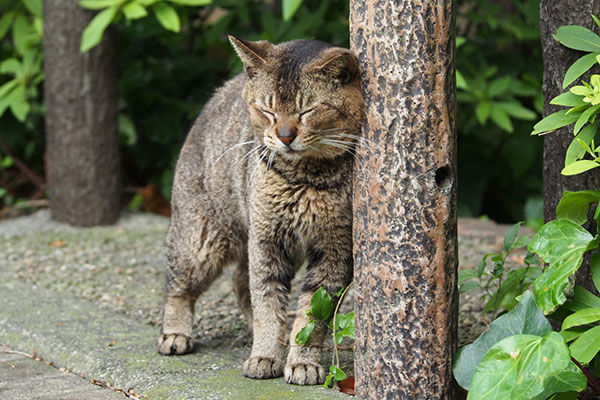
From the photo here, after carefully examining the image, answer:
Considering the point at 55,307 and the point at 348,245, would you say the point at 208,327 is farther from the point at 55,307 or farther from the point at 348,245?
the point at 348,245

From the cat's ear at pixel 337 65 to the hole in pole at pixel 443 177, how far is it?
45 centimetres

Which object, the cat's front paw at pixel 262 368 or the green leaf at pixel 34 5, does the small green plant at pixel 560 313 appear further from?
the green leaf at pixel 34 5

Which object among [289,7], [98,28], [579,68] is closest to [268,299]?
[579,68]

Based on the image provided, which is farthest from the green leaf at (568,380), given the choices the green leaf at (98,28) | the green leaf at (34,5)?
the green leaf at (34,5)

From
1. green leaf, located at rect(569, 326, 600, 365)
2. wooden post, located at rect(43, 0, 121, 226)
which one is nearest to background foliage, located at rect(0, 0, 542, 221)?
wooden post, located at rect(43, 0, 121, 226)

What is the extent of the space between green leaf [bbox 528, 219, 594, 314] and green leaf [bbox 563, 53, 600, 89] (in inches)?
18.0

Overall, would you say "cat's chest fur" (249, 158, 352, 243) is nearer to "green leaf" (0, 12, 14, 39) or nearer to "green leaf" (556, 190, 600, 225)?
"green leaf" (556, 190, 600, 225)

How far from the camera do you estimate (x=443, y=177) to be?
9.20 ft

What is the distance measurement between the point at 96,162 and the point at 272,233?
127 inches

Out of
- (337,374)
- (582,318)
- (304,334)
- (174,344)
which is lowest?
(174,344)

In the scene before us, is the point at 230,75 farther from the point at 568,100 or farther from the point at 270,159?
the point at 568,100

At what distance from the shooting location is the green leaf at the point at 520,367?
7.92ft

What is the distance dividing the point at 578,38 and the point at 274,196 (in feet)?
4.05

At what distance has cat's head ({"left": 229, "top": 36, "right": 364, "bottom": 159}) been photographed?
2.90 meters
